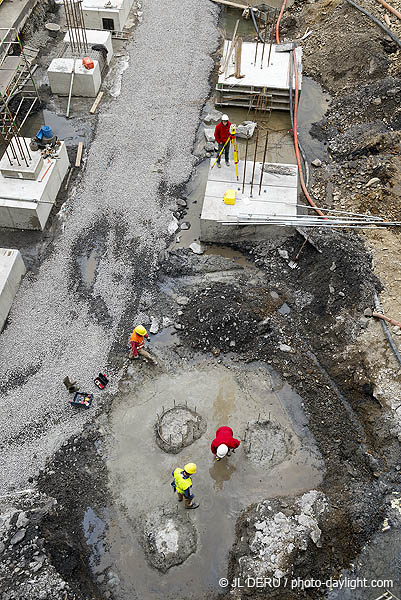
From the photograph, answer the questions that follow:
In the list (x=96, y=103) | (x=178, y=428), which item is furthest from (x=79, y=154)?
(x=178, y=428)

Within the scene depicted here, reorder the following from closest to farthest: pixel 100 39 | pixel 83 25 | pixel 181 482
→ pixel 181 482, pixel 100 39, pixel 83 25

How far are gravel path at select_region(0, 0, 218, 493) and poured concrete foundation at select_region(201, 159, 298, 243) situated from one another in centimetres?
142

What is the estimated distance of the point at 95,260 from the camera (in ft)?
42.5

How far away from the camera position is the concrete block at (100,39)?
18.5 meters

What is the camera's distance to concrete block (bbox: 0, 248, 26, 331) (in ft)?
37.5

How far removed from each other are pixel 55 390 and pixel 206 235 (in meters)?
5.86

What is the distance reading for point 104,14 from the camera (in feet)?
65.3

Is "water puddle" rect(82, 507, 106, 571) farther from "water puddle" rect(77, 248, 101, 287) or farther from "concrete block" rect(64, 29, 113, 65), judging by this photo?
"concrete block" rect(64, 29, 113, 65)

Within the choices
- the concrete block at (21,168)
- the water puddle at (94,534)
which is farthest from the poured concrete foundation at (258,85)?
the water puddle at (94,534)

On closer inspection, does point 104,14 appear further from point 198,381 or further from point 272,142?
point 198,381

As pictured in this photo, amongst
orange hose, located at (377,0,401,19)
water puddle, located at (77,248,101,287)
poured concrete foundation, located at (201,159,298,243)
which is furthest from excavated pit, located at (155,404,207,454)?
orange hose, located at (377,0,401,19)

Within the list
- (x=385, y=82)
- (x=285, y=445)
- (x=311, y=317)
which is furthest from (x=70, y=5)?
(x=285, y=445)

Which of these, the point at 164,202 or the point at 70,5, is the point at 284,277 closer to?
the point at 164,202

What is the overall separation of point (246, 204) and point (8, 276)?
659 centimetres
